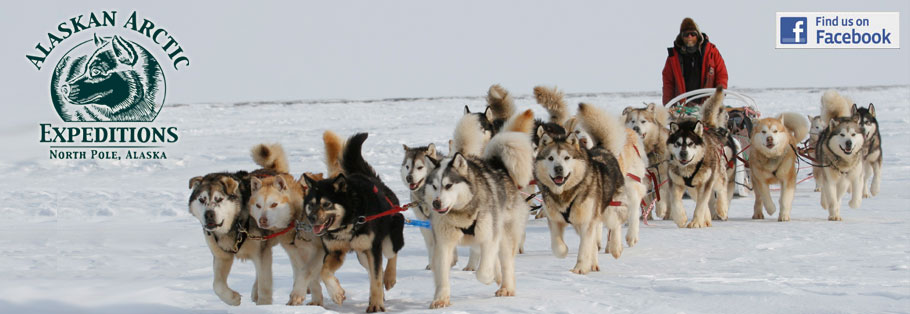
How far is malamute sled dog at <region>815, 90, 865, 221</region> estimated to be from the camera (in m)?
8.89

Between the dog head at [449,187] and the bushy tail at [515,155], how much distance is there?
544 mm

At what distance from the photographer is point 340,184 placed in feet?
16.4

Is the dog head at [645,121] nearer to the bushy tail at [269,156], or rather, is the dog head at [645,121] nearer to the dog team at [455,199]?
the dog team at [455,199]

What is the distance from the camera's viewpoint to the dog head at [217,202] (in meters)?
4.98

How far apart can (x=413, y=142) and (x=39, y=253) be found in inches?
448

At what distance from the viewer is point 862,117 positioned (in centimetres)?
952

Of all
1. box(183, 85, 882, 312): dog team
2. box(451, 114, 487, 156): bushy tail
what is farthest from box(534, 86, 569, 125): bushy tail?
box(451, 114, 487, 156): bushy tail

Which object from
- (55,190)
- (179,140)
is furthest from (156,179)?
(179,140)

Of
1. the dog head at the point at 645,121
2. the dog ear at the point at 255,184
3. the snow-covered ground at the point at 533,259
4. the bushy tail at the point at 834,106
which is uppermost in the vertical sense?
the bushy tail at the point at 834,106

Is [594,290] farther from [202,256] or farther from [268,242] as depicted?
[202,256]

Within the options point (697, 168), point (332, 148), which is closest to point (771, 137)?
point (697, 168)

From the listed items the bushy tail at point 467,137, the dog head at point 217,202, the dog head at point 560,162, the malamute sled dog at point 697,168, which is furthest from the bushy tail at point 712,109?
the dog head at point 217,202

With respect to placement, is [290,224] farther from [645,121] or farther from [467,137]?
[645,121]

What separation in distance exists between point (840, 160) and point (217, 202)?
6409mm
